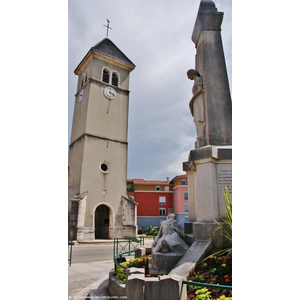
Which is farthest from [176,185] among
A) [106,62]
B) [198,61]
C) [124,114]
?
[198,61]

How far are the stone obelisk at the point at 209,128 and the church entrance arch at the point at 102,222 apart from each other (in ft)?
52.3

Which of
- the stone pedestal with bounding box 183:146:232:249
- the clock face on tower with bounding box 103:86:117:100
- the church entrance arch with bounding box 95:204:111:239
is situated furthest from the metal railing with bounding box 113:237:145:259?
the clock face on tower with bounding box 103:86:117:100

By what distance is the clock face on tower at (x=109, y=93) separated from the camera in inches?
811

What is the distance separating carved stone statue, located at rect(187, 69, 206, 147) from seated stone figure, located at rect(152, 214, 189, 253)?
1.70 m

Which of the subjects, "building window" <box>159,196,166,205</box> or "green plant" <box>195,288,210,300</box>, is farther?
"building window" <box>159,196,166,205</box>

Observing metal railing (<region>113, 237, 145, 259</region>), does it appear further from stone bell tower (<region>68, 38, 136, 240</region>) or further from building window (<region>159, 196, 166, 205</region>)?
building window (<region>159, 196, 166, 205</region>)

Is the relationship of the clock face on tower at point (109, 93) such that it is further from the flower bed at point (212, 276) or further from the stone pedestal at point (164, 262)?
the flower bed at point (212, 276)

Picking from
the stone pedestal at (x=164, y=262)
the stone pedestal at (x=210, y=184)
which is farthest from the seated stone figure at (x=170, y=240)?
the stone pedestal at (x=210, y=184)

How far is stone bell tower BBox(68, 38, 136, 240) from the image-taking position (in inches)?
686

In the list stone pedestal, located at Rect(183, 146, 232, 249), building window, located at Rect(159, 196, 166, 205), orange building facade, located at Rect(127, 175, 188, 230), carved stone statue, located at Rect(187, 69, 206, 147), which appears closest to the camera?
stone pedestal, located at Rect(183, 146, 232, 249)

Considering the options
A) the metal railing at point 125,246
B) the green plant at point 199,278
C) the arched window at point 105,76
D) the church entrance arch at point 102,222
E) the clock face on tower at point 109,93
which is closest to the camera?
the green plant at point 199,278

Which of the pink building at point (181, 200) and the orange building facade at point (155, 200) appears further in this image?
the orange building facade at point (155, 200)
